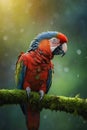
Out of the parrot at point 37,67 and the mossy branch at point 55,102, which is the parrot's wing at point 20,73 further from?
the mossy branch at point 55,102

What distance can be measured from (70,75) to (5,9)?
1406mm

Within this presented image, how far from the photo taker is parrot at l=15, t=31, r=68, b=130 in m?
3.79

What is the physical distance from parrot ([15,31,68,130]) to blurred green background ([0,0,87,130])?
2.86 m

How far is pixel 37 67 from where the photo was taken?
3768mm

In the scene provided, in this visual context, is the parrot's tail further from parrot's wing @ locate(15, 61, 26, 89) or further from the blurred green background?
the blurred green background

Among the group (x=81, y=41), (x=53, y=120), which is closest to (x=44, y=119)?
(x=53, y=120)

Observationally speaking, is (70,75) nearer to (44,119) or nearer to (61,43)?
(44,119)

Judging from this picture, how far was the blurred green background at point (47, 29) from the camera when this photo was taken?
694 cm

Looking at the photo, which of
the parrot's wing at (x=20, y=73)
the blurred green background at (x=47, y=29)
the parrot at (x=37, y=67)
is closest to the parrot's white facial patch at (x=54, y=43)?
the parrot at (x=37, y=67)

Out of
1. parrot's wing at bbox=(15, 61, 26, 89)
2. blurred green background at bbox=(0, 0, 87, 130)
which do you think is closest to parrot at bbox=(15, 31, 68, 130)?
parrot's wing at bbox=(15, 61, 26, 89)

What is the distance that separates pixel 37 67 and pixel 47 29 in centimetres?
347

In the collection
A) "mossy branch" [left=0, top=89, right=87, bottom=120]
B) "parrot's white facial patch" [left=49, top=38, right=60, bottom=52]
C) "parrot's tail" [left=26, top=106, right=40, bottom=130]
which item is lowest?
"parrot's tail" [left=26, top=106, right=40, bottom=130]

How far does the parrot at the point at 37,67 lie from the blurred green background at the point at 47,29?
2.86 m

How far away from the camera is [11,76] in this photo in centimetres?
707
